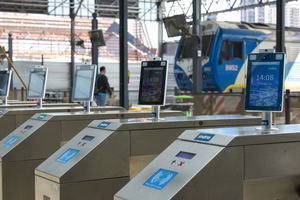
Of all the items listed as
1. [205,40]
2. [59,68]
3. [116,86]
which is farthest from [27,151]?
[116,86]

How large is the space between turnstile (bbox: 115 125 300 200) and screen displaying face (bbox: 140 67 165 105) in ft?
4.10

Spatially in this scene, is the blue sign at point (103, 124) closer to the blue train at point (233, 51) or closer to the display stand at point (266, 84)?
the display stand at point (266, 84)

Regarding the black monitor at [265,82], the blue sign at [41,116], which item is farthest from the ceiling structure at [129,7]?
the black monitor at [265,82]

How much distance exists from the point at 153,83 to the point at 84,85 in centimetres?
120

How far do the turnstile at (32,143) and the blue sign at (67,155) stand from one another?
99 centimetres

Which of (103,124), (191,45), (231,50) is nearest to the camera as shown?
(103,124)

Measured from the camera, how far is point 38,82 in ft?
21.2

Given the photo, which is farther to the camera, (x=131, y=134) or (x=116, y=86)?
(x=116, y=86)

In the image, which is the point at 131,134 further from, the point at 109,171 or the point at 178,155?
the point at 178,155

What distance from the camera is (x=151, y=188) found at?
2629mm

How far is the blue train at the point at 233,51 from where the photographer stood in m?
16.1

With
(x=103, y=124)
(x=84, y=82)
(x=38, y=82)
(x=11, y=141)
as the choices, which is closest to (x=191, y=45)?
(x=38, y=82)

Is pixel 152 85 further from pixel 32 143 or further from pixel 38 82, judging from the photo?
pixel 38 82

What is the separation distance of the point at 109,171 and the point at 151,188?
1059 millimetres
